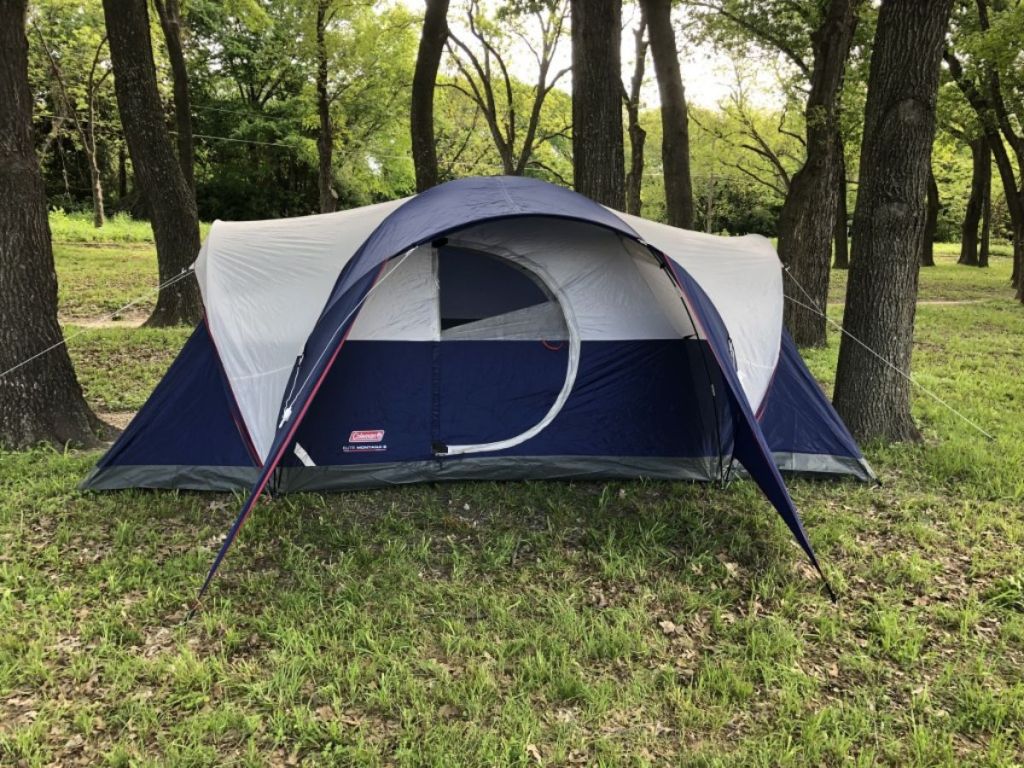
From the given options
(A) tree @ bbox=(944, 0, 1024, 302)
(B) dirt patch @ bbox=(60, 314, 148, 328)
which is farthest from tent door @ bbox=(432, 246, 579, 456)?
(A) tree @ bbox=(944, 0, 1024, 302)

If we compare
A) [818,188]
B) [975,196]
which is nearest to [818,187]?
[818,188]

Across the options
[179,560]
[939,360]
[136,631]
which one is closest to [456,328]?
[179,560]

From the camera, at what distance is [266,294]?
377 centimetres

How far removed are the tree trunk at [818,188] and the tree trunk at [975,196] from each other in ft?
39.1

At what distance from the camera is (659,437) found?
4145 millimetres

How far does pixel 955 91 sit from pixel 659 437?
39.9 feet

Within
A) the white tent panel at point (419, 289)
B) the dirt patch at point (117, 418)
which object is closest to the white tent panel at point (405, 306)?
the white tent panel at point (419, 289)

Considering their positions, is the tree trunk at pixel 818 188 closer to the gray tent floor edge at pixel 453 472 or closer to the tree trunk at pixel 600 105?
the tree trunk at pixel 600 105

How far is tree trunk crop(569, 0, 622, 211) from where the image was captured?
19.2 ft

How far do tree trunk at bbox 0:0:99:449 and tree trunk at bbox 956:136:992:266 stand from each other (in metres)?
19.2

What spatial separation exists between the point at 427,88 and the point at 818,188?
564 centimetres

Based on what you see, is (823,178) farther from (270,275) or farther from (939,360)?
(270,275)

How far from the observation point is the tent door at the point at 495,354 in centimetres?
392

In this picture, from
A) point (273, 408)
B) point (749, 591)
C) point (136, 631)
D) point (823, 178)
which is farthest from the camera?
point (823, 178)
